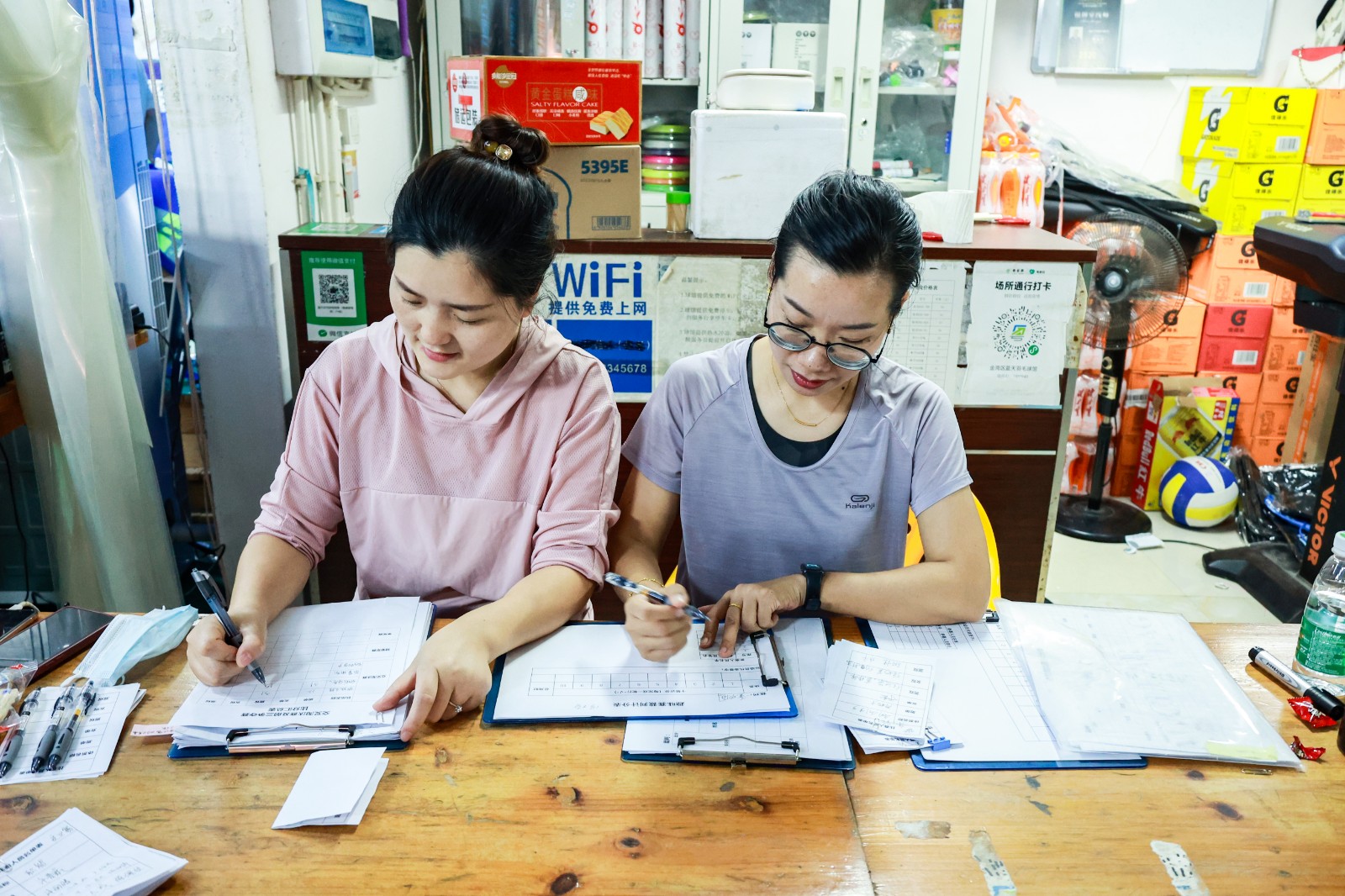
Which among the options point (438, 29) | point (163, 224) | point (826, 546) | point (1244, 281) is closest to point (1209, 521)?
point (1244, 281)

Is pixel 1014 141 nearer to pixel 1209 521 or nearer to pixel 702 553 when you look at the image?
pixel 1209 521

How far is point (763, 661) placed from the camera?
1.10 m

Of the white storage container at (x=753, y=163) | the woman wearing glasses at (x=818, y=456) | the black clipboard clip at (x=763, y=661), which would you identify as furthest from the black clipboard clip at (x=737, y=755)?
the white storage container at (x=753, y=163)

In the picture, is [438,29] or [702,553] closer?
[702,553]

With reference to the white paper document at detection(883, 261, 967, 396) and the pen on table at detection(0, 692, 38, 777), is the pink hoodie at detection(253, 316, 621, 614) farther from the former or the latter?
the white paper document at detection(883, 261, 967, 396)

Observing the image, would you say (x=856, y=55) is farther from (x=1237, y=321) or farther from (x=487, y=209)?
(x=487, y=209)

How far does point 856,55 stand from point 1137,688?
2665 mm

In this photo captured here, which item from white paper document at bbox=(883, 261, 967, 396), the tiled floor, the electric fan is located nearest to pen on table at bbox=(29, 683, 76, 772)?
white paper document at bbox=(883, 261, 967, 396)

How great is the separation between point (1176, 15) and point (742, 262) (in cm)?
257

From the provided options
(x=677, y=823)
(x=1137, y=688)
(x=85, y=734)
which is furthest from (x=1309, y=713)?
(x=85, y=734)

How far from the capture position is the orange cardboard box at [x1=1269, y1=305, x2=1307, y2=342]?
136 inches

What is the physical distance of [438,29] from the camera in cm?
308

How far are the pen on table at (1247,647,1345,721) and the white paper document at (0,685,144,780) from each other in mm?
1274

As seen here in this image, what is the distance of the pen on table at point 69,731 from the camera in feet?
3.03
